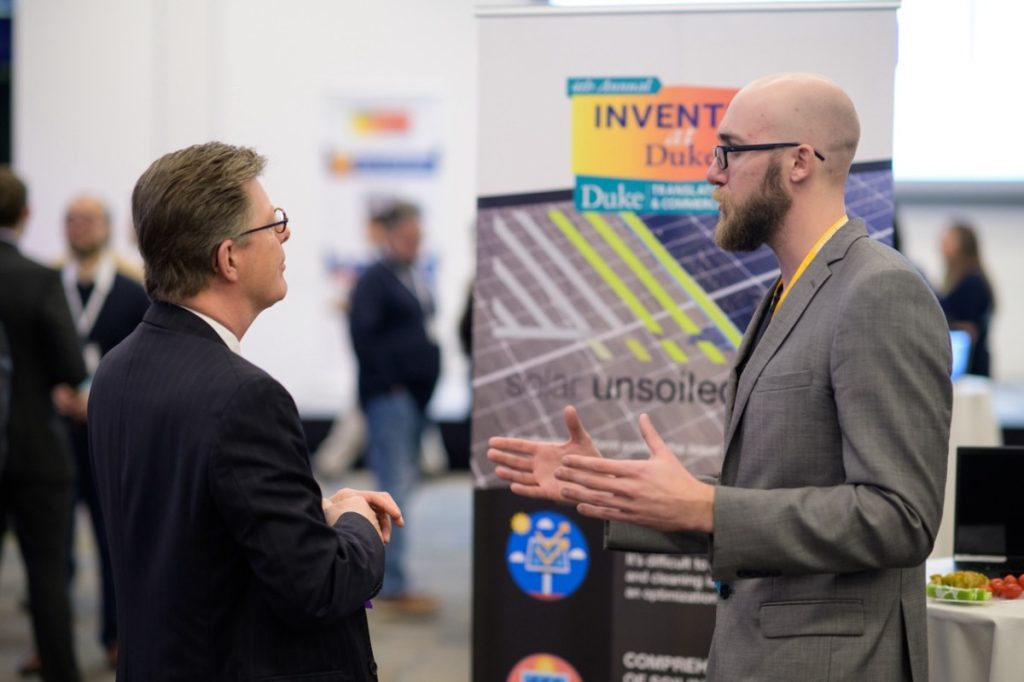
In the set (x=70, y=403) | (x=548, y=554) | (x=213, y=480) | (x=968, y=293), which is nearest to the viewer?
(x=213, y=480)

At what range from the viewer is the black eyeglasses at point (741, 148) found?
1.76m

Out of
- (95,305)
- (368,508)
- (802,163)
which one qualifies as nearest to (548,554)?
(368,508)

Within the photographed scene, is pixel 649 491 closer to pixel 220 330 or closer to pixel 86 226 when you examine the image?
pixel 220 330

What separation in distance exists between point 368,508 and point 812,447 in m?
0.70

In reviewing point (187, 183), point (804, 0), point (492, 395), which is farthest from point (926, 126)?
point (187, 183)

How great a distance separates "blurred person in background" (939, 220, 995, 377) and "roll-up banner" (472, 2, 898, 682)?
11.7 feet

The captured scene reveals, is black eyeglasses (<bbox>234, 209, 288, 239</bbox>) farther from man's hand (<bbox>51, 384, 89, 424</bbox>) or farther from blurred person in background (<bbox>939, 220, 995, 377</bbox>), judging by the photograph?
blurred person in background (<bbox>939, 220, 995, 377</bbox>)

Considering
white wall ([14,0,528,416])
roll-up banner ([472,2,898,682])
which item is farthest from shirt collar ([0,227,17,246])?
white wall ([14,0,528,416])

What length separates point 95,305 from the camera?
15.3 feet

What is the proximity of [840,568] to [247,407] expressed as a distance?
86 cm

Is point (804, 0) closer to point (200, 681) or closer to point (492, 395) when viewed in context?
point (492, 395)

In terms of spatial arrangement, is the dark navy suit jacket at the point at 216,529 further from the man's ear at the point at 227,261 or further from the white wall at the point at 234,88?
the white wall at the point at 234,88

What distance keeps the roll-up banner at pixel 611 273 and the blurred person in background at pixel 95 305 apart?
1936mm

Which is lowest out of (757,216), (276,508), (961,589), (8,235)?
(961,589)
